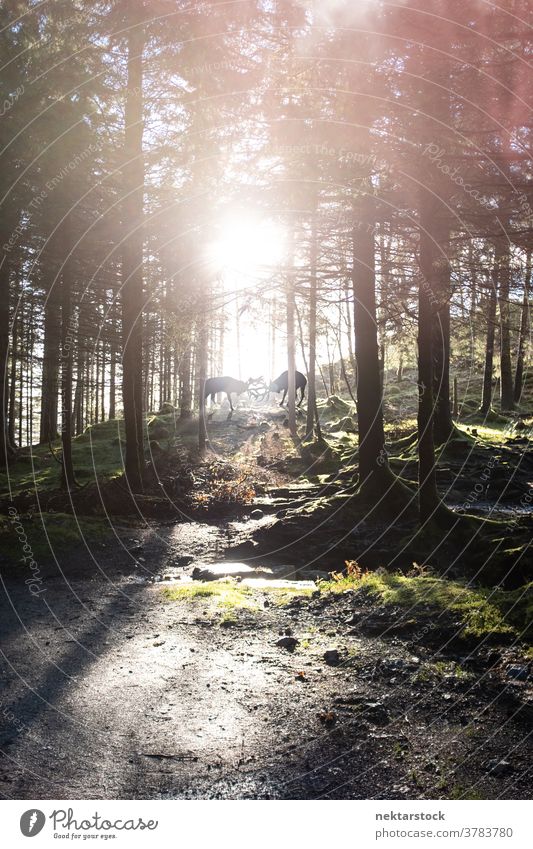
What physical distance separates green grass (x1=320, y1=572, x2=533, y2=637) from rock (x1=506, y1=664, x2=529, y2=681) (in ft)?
1.80

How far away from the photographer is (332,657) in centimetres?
645

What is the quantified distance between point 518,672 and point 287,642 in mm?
2734

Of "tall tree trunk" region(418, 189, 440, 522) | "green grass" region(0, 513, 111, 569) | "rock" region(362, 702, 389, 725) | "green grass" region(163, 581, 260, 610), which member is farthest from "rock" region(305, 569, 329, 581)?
"rock" region(362, 702, 389, 725)

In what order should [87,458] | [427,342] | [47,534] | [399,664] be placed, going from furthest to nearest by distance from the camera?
[87,458] → [47,534] → [427,342] → [399,664]

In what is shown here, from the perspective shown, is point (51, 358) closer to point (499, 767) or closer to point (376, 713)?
point (376, 713)

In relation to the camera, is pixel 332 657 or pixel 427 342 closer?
pixel 332 657

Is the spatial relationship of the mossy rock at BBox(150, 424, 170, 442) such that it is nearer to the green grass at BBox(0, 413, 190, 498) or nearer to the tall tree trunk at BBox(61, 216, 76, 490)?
the green grass at BBox(0, 413, 190, 498)

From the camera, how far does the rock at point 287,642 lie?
701 centimetres

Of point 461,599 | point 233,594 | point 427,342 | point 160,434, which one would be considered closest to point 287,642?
point 461,599
